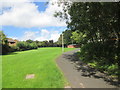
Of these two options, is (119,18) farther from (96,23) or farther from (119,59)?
(119,59)

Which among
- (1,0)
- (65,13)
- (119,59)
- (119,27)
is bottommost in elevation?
(119,59)

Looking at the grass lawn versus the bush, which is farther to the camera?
the bush

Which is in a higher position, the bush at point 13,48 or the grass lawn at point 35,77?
the bush at point 13,48

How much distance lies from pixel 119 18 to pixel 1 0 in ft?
25.8

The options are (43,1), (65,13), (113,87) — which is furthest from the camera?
(65,13)

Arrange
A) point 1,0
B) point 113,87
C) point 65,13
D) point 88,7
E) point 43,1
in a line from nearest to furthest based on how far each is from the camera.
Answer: point 113,87 < point 1,0 < point 88,7 < point 43,1 < point 65,13

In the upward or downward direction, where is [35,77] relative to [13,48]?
downward

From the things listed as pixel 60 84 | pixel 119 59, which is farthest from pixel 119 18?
pixel 60 84

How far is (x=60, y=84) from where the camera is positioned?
5.17 metres

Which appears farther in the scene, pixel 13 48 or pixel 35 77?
pixel 13 48

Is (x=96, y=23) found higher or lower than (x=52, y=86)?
higher

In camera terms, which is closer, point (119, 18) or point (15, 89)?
point (15, 89)

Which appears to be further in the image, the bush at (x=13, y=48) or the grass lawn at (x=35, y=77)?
the bush at (x=13, y=48)

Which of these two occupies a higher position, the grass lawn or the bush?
the bush
